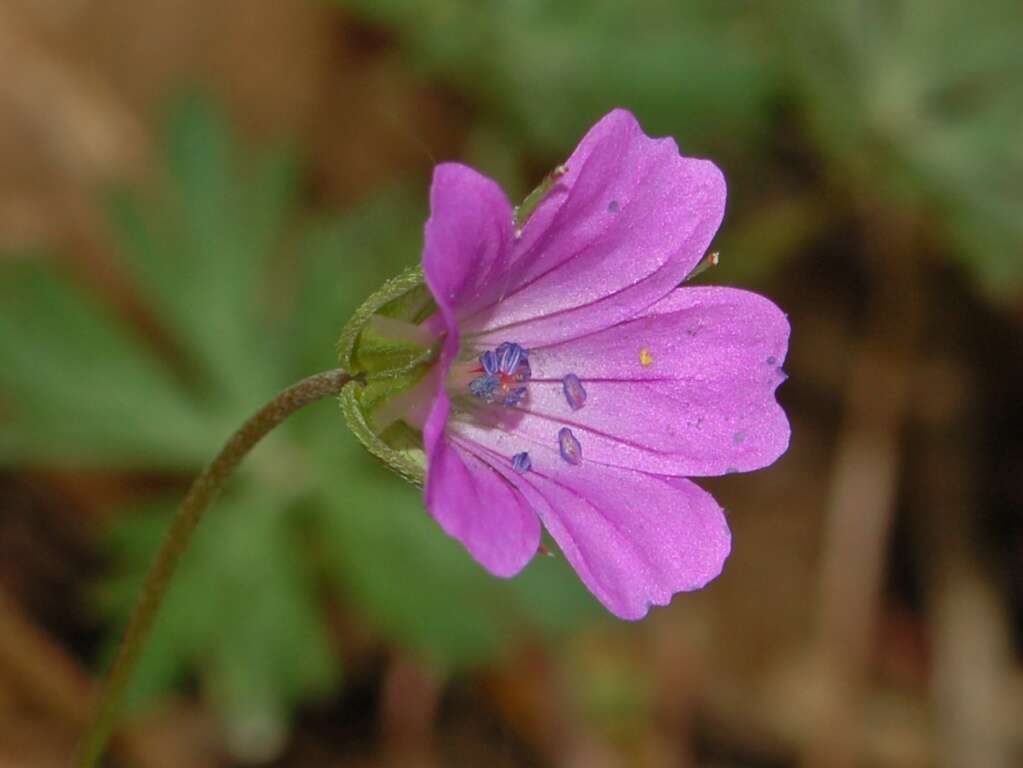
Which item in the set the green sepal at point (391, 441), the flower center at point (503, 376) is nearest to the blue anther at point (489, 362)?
the flower center at point (503, 376)

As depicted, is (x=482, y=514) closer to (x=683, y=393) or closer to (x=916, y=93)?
(x=683, y=393)

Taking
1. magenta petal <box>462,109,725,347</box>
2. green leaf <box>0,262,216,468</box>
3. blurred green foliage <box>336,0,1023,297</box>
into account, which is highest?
blurred green foliage <box>336,0,1023,297</box>

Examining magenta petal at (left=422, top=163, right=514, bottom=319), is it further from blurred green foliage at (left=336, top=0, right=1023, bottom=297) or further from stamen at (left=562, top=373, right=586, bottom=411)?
blurred green foliage at (left=336, top=0, right=1023, bottom=297)

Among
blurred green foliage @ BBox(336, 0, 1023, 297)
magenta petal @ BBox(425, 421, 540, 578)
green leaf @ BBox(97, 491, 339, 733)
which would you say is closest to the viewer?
magenta petal @ BBox(425, 421, 540, 578)

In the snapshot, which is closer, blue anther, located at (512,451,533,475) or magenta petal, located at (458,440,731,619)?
magenta petal, located at (458,440,731,619)

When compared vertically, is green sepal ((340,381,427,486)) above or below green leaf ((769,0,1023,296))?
below

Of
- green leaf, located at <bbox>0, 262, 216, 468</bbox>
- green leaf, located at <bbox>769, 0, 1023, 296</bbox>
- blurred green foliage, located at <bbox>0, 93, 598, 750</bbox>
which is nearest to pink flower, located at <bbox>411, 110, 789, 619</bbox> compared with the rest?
blurred green foliage, located at <bbox>0, 93, 598, 750</bbox>

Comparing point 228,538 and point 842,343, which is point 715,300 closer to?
point 228,538
